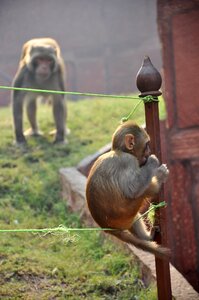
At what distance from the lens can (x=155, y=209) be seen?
11.8ft

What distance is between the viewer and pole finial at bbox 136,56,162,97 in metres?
3.49

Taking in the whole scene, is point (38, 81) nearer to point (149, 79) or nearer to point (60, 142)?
point (60, 142)

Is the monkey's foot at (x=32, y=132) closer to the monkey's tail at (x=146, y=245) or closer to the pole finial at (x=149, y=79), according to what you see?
the monkey's tail at (x=146, y=245)

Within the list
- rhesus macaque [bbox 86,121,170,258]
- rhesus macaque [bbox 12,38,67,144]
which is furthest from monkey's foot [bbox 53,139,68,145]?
rhesus macaque [bbox 86,121,170,258]

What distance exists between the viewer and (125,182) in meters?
3.54

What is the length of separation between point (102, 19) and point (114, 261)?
12.4 m

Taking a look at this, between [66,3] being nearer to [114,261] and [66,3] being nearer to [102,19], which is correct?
[102,19]

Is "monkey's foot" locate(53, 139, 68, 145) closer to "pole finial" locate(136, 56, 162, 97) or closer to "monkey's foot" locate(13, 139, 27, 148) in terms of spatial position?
"monkey's foot" locate(13, 139, 27, 148)

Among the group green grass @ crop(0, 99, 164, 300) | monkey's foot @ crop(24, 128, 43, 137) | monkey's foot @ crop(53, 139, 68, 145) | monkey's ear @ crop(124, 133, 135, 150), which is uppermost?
monkey's ear @ crop(124, 133, 135, 150)

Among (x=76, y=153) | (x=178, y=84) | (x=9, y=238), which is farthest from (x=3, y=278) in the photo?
(x=76, y=153)

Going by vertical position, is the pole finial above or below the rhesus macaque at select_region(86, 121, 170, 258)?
above

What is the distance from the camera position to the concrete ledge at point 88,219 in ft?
13.9

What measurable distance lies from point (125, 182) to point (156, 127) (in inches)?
14.7

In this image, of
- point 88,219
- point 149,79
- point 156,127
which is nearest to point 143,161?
point 156,127
